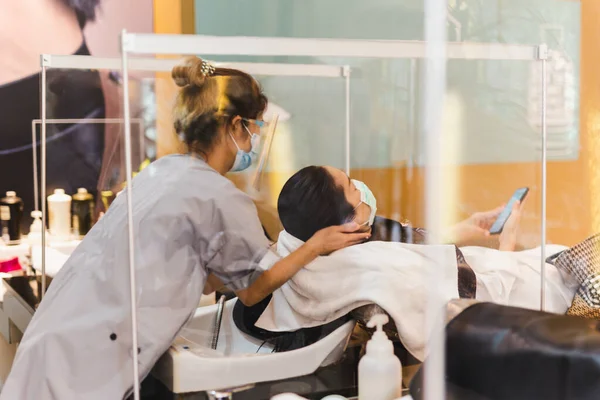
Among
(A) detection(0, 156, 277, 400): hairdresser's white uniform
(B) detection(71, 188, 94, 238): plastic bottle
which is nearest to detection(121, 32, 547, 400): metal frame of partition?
(A) detection(0, 156, 277, 400): hairdresser's white uniform

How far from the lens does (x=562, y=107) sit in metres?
1.60

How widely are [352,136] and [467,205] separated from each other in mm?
252

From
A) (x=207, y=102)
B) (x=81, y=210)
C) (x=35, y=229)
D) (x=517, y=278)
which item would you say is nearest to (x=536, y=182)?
(x=517, y=278)

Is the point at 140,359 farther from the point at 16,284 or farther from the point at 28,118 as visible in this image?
the point at 28,118

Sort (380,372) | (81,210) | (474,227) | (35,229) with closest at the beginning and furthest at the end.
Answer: (380,372)
(474,227)
(81,210)
(35,229)

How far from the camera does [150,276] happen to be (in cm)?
104

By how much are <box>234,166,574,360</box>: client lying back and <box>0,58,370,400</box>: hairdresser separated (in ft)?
0.07

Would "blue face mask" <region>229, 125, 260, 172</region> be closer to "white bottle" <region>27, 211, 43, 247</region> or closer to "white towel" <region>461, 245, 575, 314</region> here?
"white towel" <region>461, 245, 575, 314</region>

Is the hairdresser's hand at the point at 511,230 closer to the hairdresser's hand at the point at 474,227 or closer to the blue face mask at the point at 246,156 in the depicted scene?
the hairdresser's hand at the point at 474,227

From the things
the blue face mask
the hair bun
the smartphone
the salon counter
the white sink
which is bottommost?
the salon counter

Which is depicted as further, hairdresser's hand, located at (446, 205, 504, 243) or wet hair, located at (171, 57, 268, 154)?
hairdresser's hand, located at (446, 205, 504, 243)

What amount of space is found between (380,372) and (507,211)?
17.6 inches

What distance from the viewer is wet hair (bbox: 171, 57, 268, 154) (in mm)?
1085

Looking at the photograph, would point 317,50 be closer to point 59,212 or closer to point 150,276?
point 150,276
